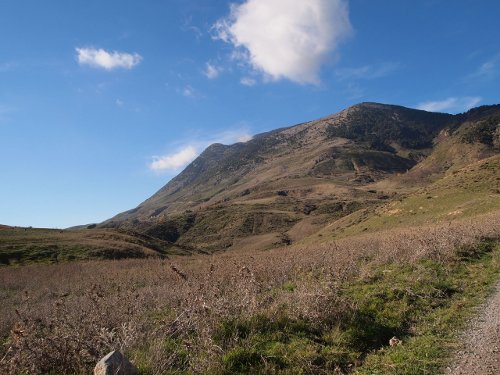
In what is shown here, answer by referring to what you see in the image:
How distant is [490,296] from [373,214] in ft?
163

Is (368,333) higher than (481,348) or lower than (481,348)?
higher

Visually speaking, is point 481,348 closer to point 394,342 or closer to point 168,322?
point 394,342

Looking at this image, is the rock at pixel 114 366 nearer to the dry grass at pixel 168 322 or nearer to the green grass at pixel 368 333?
the dry grass at pixel 168 322

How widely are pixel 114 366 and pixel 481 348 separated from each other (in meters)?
5.99

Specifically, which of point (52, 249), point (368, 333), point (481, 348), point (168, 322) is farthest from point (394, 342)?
point (52, 249)

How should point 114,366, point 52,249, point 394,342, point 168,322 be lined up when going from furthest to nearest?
1. point 52,249
2. point 168,322
3. point 394,342
4. point 114,366

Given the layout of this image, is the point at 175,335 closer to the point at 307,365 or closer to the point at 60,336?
the point at 60,336

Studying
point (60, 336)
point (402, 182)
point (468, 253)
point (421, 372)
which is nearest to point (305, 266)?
point (468, 253)

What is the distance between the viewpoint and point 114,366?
5.15 metres

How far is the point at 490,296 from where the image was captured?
960 centimetres

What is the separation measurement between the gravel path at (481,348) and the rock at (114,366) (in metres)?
4.76

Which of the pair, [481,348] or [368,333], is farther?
[368,333]

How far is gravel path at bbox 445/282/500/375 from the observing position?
18.7ft

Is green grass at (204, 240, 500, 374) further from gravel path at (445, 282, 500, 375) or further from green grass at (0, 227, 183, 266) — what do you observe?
green grass at (0, 227, 183, 266)
